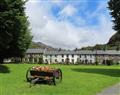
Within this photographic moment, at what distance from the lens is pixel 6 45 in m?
40.8

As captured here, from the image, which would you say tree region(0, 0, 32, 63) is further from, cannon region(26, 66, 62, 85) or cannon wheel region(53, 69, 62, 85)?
cannon region(26, 66, 62, 85)

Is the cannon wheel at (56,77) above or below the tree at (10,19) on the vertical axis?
below

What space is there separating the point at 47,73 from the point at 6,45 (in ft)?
51.2

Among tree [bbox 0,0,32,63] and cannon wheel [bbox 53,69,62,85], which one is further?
tree [bbox 0,0,32,63]

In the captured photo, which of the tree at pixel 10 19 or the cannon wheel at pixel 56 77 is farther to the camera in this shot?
the tree at pixel 10 19

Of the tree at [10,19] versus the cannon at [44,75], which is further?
the tree at [10,19]

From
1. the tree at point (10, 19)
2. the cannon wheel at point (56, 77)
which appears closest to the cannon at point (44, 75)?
the cannon wheel at point (56, 77)

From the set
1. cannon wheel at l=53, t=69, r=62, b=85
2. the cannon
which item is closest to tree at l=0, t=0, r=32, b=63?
cannon wheel at l=53, t=69, r=62, b=85

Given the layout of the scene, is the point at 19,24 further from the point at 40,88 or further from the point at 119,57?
the point at 119,57

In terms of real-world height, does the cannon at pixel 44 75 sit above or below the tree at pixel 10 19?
below

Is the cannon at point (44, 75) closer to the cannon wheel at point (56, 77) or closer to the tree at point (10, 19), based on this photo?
the cannon wheel at point (56, 77)

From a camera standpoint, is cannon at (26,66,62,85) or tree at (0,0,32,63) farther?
tree at (0,0,32,63)

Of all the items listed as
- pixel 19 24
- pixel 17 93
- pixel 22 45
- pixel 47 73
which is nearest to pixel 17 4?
pixel 19 24

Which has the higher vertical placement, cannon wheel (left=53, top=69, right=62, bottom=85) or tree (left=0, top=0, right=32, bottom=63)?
tree (left=0, top=0, right=32, bottom=63)
